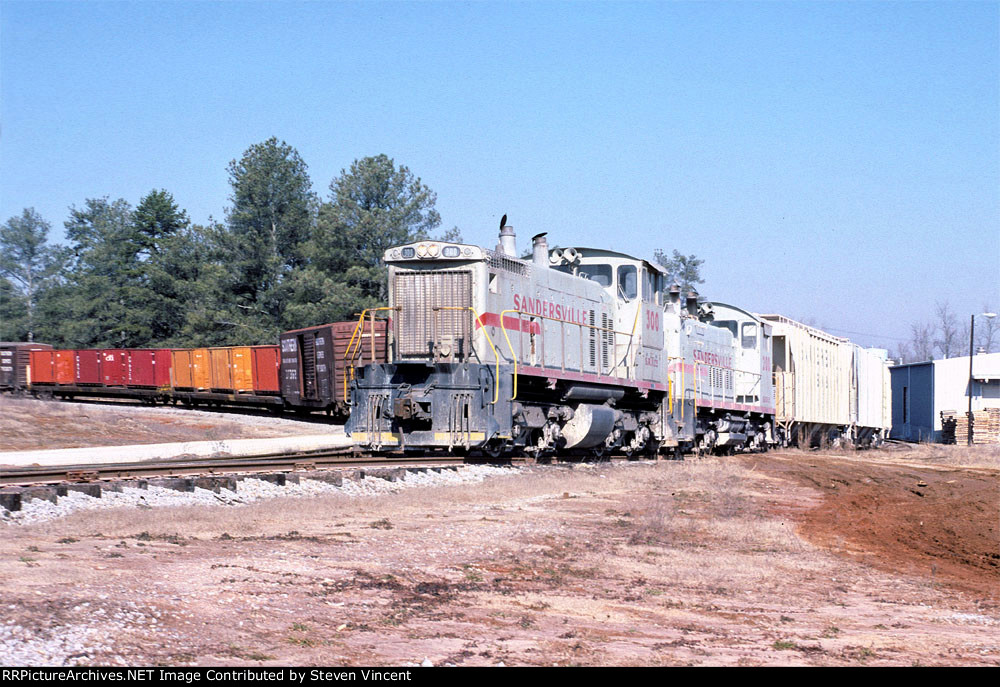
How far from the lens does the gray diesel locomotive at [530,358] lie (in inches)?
570

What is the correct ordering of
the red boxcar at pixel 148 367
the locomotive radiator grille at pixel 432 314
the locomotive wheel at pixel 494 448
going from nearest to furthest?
the locomotive radiator grille at pixel 432 314
the locomotive wheel at pixel 494 448
the red boxcar at pixel 148 367

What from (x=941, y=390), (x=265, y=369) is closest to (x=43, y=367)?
(x=265, y=369)

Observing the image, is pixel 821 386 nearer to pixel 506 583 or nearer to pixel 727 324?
pixel 727 324

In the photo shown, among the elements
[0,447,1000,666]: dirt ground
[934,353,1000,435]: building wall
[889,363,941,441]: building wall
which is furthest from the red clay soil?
[889,363,941,441]: building wall

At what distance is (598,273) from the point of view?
1942cm

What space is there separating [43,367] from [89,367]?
150 inches

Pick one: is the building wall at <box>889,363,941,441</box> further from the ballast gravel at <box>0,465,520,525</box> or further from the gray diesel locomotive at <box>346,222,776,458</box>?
the ballast gravel at <box>0,465,520,525</box>

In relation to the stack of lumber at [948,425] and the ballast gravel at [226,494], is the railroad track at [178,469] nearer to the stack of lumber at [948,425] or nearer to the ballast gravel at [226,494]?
the ballast gravel at [226,494]

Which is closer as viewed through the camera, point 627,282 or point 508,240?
point 508,240

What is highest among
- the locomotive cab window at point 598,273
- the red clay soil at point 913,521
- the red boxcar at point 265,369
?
the locomotive cab window at point 598,273

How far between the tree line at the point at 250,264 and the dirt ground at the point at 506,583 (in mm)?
34353

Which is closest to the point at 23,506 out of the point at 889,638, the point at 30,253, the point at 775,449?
the point at 889,638

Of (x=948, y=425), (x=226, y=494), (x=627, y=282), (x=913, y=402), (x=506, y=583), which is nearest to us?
(x=506, y=583)

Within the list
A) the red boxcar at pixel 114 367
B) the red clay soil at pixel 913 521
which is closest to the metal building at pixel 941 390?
the red clay soil at pixel 913 521
